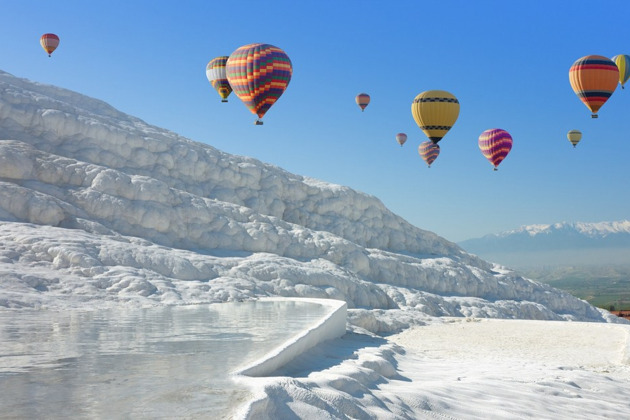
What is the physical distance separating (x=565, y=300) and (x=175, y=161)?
92.1ft

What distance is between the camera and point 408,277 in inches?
1665

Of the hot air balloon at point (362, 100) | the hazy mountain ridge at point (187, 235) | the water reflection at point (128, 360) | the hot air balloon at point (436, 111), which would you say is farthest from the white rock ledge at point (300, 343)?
the hot air balloon at point (362, 100)

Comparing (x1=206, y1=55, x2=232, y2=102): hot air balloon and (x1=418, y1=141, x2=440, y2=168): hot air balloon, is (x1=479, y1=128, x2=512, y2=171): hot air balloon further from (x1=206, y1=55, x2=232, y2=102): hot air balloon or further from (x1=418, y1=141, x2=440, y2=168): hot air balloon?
(x1=206, y1=55, x2=232, y2=102): hot air balloon

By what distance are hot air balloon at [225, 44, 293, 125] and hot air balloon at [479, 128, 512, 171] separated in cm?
1740

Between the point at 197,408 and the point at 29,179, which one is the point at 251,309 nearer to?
the point at 197,408

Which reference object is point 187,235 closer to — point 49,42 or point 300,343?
point 300,343

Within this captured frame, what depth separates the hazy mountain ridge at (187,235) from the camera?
26.7 metres

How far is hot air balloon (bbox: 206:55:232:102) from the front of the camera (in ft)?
141

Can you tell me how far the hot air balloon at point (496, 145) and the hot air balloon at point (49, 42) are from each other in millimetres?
34111

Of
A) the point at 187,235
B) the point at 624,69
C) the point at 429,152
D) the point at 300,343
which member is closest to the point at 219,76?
the point at 187,235

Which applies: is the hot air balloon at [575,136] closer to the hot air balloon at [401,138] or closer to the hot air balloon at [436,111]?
the hot air balloon at [401,138]

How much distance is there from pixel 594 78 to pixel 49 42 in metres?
40.4

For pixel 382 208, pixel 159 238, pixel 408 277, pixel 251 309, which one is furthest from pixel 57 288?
pixel 382 208

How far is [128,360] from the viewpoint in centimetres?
1099
